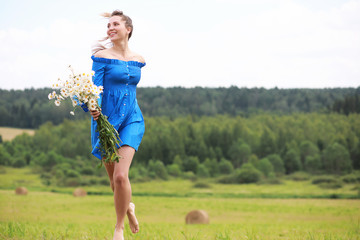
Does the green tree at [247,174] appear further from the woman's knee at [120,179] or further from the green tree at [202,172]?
the woman's knee at [120,179]

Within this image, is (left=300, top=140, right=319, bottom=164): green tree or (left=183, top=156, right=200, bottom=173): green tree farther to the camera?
(left=183, top=156, right=200, bottom=173): green tree

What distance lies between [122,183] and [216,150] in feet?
335

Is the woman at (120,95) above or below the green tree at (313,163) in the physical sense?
above

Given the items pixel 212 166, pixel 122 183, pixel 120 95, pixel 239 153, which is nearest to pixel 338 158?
pixel 239 153

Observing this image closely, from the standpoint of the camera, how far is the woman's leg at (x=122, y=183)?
5812 mm

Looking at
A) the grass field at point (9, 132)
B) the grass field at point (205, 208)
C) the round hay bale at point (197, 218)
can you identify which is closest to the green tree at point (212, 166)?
the grass field at point (205, 208)

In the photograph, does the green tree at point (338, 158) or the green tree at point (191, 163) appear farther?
the green tree at point (191, 163)

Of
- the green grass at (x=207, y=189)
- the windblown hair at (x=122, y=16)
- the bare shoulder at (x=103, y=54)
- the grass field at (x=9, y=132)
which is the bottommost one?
Answer: the green grass at (x=207, y=189)

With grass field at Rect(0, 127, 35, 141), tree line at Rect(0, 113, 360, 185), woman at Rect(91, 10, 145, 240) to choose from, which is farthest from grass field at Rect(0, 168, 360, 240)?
woman at Rect(91, 10, 145, 240)

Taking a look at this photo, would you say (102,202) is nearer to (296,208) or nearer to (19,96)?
(296,208)

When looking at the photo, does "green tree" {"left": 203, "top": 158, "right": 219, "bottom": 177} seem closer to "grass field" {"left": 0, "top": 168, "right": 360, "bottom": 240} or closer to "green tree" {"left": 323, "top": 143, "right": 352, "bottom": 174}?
"grass field" {"left": 0, "top": 168, "right": 360, "bottom": 240}

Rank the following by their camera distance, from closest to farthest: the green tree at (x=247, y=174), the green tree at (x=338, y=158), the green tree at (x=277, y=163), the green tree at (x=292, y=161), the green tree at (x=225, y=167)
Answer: the green tree at (x=338, y=158) → the green tree at (x=247, y=174) → the green tree at (x=292, y=161) → the green tree at (x=277, y=163) → the green tree at (x=225, y=167)

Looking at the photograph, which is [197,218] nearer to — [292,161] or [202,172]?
[292,161]

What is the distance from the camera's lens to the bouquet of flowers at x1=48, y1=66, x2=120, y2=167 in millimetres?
5594
